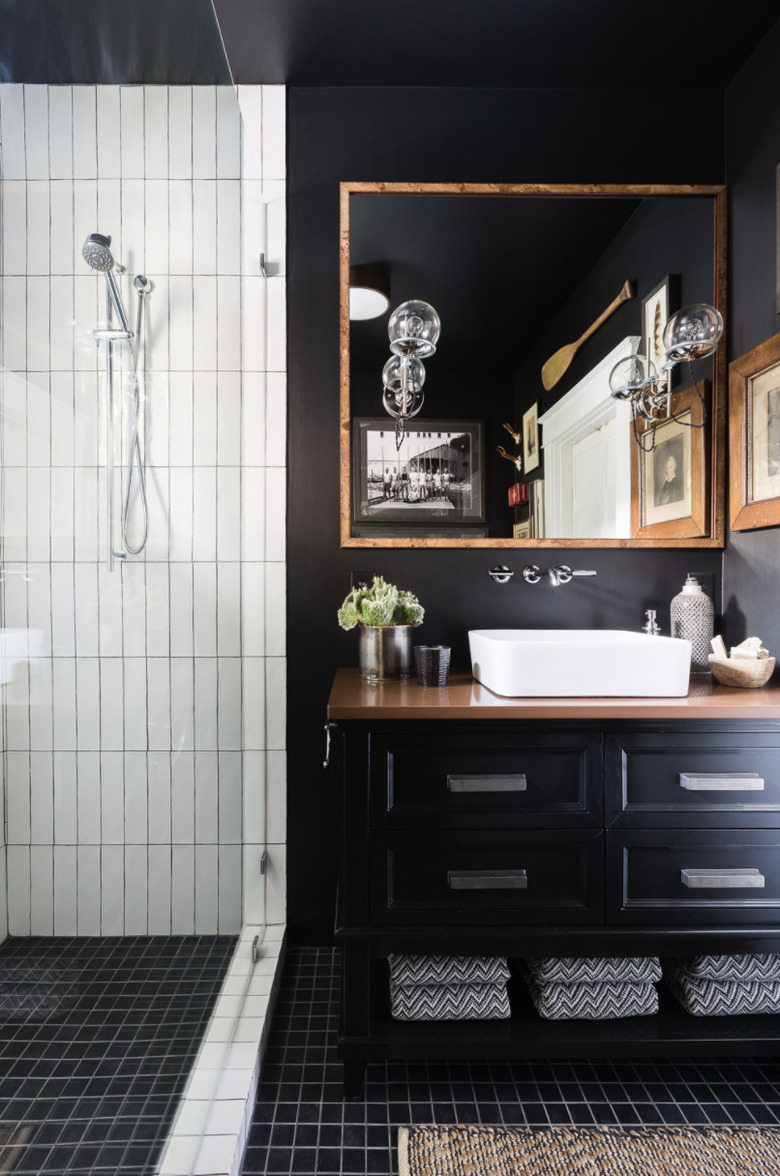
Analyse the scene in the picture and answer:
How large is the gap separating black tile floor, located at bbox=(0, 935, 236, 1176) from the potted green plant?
759mm

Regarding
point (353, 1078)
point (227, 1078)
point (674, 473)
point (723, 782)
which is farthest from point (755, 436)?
point (227, 1078)

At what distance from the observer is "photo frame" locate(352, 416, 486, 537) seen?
191 centimetres

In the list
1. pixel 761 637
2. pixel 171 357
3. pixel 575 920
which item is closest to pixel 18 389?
pixel 171 357

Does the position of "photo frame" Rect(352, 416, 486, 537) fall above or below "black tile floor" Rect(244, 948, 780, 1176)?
above

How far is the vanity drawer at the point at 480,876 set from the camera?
4.41ft

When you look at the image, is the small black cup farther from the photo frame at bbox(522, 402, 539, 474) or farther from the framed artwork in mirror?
the framed artwork in mirror

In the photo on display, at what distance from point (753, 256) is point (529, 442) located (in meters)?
0.79

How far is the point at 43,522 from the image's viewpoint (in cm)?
77

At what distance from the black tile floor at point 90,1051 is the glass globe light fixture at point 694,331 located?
1818 mm

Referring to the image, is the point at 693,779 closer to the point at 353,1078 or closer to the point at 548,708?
the point at 548,708

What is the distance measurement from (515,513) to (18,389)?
4.73ft

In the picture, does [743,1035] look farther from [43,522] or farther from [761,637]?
[43,522]

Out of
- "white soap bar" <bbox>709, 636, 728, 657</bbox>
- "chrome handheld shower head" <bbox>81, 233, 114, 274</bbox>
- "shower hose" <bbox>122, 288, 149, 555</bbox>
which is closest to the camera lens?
"chrome handheld shower head" <bbox>81, 233, 114, 274</bbox>

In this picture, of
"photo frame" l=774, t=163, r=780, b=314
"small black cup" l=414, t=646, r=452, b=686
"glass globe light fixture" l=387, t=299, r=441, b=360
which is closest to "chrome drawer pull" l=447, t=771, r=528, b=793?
"small black cup" l=414, t=646, r=452, b=686
